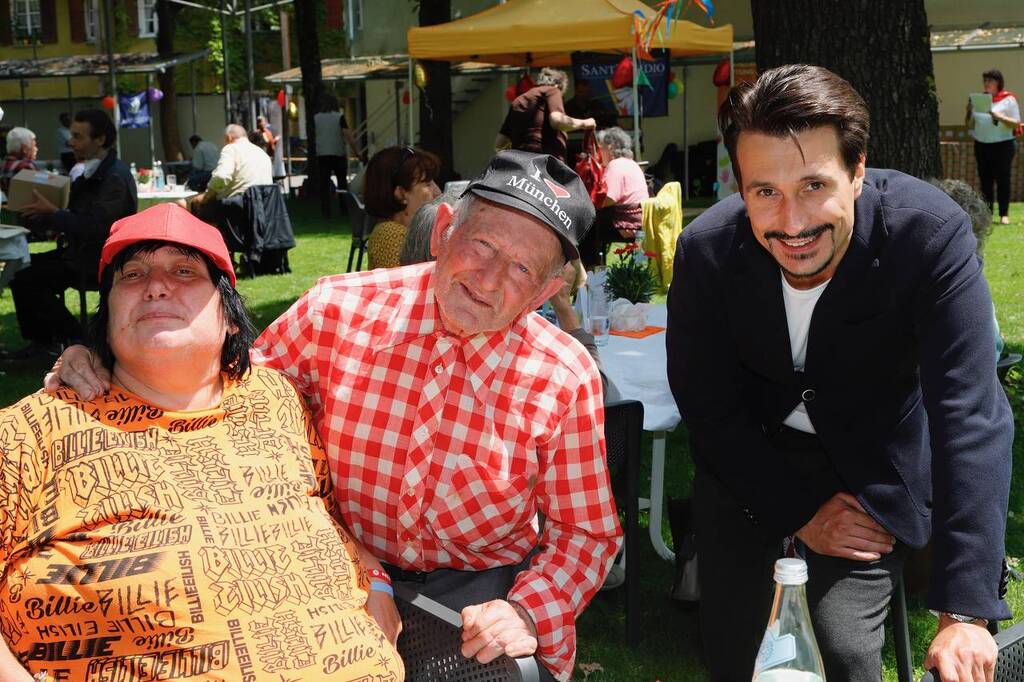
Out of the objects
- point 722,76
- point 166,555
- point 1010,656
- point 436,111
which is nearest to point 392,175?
point 166,555

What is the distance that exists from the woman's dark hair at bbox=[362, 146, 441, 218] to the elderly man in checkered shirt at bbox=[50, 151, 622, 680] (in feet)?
11.2

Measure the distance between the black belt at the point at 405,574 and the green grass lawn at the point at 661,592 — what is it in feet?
4.57

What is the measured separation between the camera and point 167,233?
2338mm

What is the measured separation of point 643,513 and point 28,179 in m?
5.71

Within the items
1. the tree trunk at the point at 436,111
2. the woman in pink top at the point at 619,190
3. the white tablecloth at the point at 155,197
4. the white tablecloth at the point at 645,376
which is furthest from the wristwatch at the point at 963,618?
the tree trunk at the point at 436,111

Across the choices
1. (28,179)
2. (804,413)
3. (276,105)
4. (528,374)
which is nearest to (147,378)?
(528,374)

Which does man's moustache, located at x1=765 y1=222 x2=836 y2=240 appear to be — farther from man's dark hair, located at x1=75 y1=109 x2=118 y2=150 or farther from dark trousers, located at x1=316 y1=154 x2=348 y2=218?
dark trousers, located at x1=316 y1=154 x2=348 y2=218

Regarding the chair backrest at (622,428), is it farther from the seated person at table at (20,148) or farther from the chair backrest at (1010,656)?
the seated person at table at (20,148)

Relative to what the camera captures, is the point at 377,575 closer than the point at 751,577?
Yes

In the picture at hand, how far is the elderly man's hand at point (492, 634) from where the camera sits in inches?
87.5

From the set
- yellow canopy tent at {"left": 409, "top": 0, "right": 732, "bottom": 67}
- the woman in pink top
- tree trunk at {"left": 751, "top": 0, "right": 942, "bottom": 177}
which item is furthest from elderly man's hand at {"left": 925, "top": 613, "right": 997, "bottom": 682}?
yellow canopy tent at {"left": 409, "top": 0, "right": 732, "bottom": 67}

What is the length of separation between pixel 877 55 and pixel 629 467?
2.81 meters

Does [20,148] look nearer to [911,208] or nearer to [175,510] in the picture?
[175,510]

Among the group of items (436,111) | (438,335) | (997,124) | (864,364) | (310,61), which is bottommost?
(864,364)
